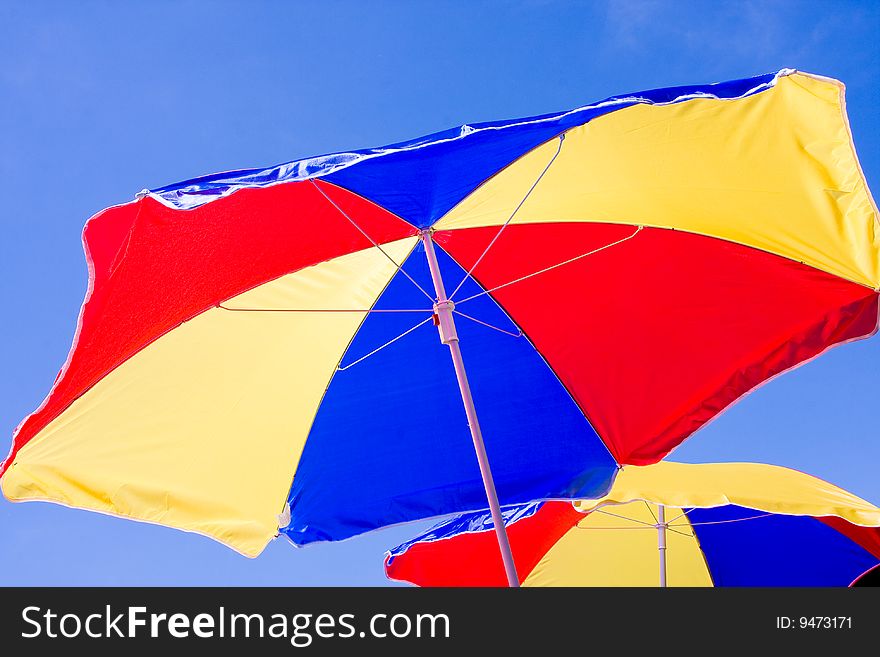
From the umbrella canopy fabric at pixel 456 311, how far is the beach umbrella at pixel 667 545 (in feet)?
3.89

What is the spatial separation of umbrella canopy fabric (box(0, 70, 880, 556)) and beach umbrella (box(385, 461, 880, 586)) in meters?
1.19

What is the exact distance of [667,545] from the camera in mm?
6289

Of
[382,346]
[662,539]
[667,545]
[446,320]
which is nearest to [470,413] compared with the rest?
[446,320]

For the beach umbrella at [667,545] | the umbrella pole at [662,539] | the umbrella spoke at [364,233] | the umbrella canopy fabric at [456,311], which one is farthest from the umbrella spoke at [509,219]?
the umbrella pole at [662,539]

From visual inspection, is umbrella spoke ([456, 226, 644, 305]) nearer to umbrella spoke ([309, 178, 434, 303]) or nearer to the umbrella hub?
the umbrella hub

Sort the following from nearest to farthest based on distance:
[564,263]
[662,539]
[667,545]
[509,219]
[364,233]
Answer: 1. [364,233]
2. [509,219]
3. [564,263]
4. [662,539]
5. [667,545]

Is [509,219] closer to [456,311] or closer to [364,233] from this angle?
[364,233]

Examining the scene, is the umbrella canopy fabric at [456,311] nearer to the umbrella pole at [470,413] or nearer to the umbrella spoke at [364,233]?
the umbrella spoke at [364,233]

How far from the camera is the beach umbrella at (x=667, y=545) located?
5344 mm

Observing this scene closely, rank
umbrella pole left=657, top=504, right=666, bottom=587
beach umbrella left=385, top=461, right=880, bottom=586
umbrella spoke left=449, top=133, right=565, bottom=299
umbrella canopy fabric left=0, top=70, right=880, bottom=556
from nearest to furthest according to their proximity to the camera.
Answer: umbrella canopy fabric left=0, top=70, right=880, bottom=556
umbrella spoke left=449, top=133, right=565, bottom=299
beach umbrella left=385, top=461, right=880, bottom=586
umbrella pole left=657, top=504, right=666, bottom=587

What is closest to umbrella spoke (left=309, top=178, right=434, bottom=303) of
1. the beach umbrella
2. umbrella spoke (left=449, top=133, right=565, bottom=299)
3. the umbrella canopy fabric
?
the umbrella canopy fabric

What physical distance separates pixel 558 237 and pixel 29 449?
2.20 m

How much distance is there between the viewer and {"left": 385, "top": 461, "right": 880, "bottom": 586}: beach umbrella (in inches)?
210

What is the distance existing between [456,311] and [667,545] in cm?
312
